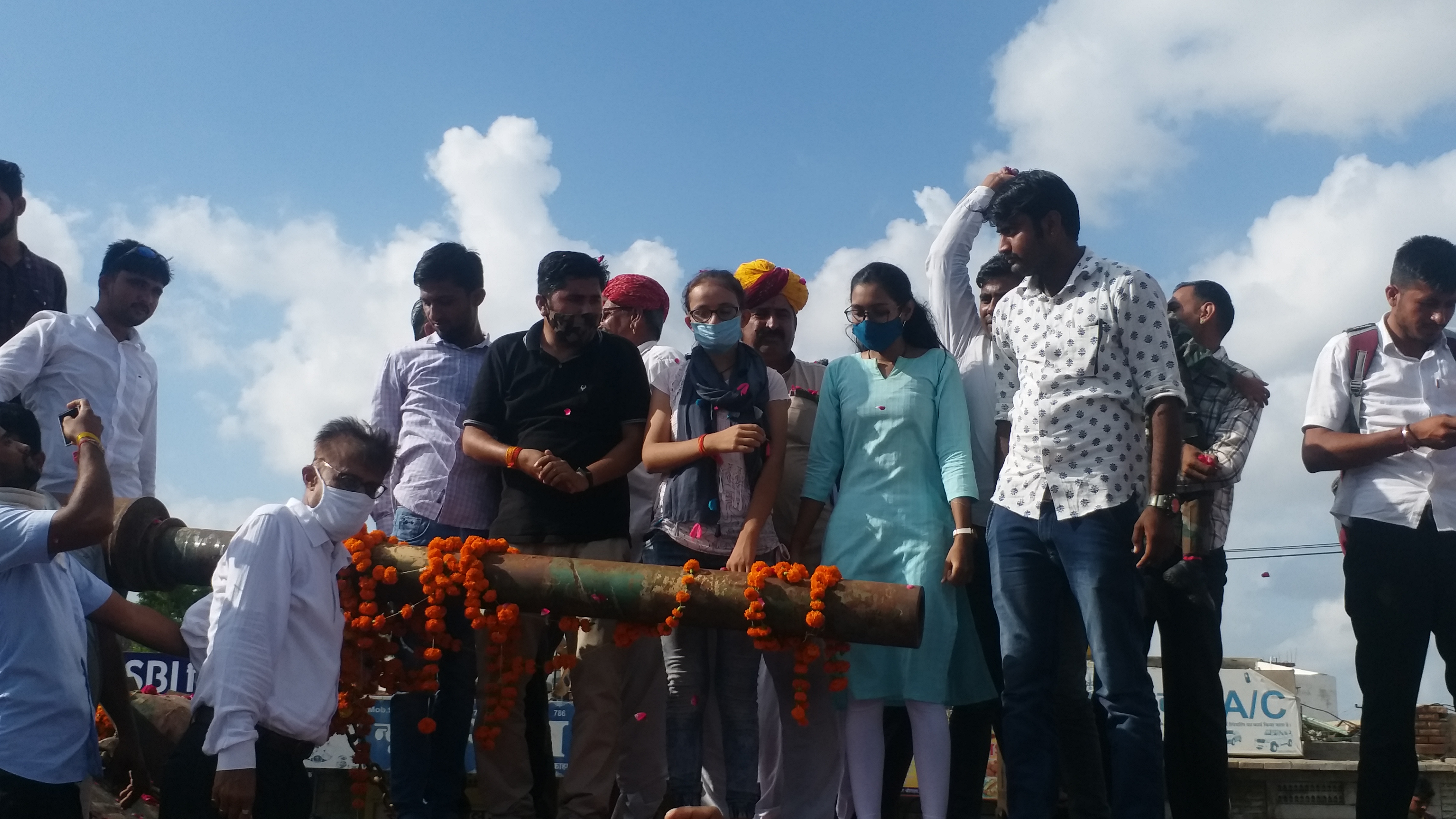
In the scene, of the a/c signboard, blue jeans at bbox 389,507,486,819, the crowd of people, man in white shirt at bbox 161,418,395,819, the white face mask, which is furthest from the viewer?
the a/c signboard

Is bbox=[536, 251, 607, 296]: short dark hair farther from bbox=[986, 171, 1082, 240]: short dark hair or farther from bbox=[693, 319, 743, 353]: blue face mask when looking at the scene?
bbox=[986, 171, 1082, 240]: short dark hair

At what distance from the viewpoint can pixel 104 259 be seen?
5.36 metres

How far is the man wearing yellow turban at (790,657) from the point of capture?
15.2 ft

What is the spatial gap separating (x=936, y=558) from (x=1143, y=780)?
3.50 feet

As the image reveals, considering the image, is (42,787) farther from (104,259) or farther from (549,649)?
(104,259)

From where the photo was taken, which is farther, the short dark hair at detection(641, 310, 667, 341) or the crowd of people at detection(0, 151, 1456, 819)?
Result: the short dark hair at detection(641, 310, 667, 341)

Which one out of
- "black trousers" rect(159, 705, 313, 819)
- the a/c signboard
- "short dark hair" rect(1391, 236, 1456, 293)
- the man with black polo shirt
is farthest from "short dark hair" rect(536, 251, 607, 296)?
the a/c signboard

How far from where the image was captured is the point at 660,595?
14.2 ft

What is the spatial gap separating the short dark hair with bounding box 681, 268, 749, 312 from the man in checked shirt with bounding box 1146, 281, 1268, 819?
179cm

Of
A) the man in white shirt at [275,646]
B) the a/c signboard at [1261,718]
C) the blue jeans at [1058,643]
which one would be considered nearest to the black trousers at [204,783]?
the man in white shirt at [275,646]

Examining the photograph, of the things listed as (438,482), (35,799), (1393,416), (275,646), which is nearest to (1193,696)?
(1393,416)

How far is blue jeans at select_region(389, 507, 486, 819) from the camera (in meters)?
4.50

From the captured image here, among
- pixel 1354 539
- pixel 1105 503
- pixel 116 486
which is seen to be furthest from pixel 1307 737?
pixel 116 486

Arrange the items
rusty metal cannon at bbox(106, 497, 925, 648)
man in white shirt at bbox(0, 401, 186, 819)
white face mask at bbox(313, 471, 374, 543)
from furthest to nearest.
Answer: rusty metal cannon at bbox(106, 497, 925, 648) → white face mask at bbox(313, 471, 374, 543) → man in white shirt at bbox(0, 401, 186, 819)
